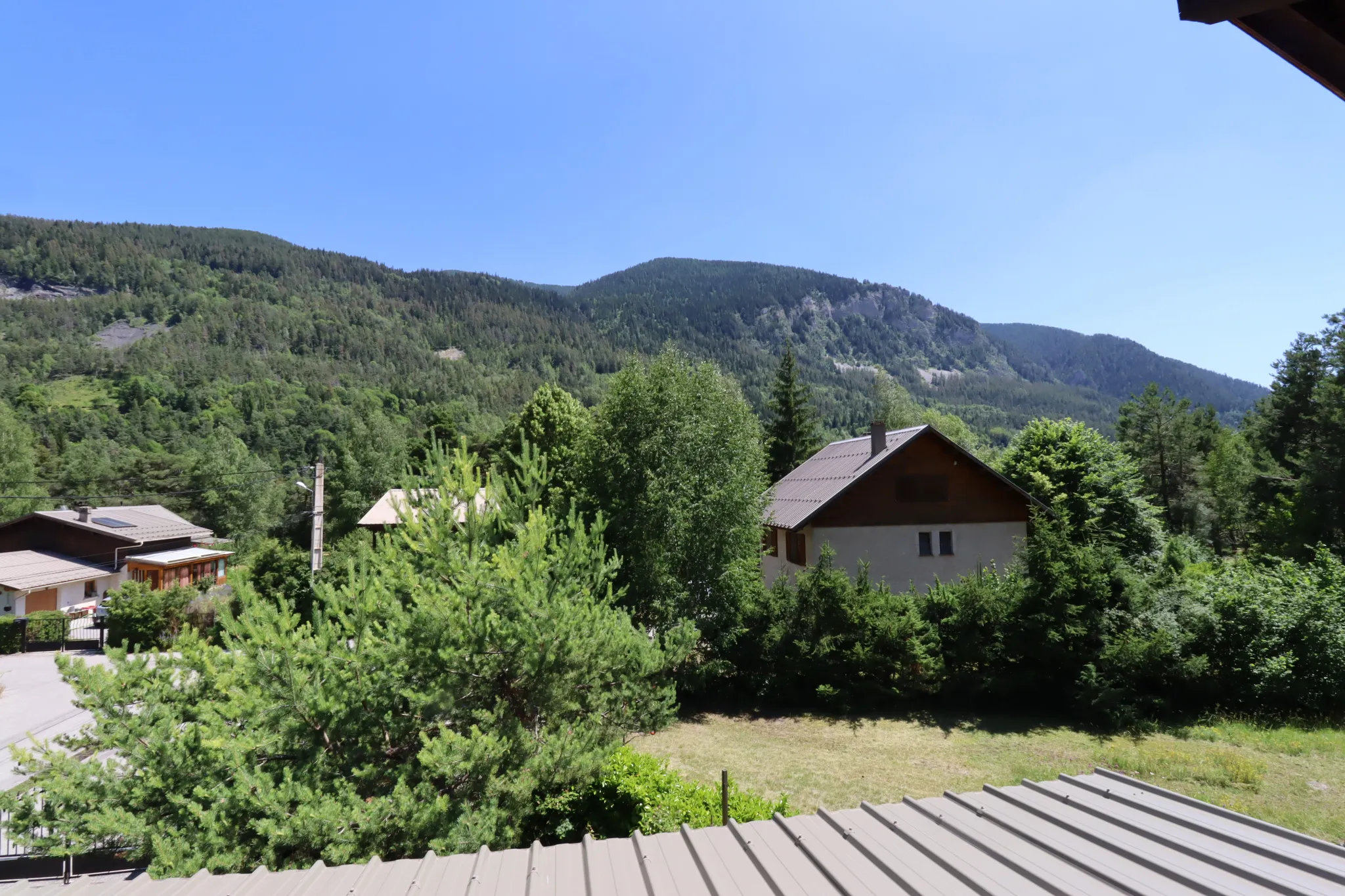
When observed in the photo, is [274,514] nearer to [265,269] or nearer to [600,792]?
[600,792]

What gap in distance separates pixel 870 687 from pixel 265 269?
218m

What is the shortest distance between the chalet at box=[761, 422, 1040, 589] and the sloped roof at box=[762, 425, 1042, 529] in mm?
78

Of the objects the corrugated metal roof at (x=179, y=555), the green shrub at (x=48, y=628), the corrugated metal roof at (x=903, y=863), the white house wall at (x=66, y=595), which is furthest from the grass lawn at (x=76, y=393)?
the corrugated metal roof at (x=903, y=863)

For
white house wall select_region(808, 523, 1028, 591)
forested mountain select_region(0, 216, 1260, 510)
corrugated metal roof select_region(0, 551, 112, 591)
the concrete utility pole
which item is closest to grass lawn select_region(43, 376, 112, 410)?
forested mountain select_region(0, 216, 1260, 510)

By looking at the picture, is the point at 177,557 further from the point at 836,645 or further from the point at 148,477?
the point at 836,645

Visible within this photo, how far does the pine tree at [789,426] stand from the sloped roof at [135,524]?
3999 cm

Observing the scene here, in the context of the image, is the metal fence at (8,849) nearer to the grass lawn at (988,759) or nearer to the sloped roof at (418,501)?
the sloped roof at (418,501)

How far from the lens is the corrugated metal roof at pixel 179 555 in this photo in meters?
39.2

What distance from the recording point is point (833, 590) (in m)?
16.2

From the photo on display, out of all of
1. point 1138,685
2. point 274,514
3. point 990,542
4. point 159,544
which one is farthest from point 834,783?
point 274,514

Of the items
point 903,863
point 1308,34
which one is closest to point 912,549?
point 903,863

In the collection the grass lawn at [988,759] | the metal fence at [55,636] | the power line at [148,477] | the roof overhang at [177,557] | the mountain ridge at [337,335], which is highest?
the mountain ridge at [337,335]

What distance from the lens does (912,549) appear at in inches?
926

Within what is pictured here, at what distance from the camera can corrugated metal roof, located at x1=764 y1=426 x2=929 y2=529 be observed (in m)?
23.4
